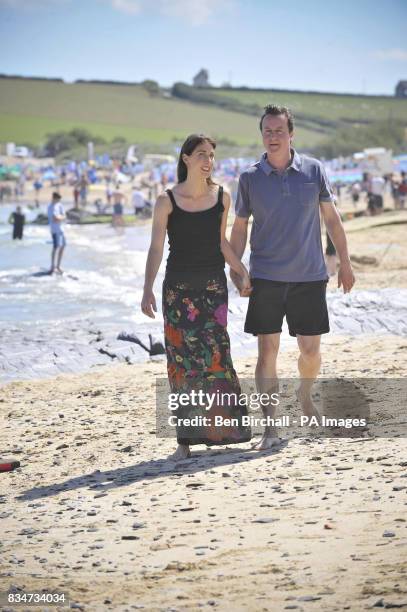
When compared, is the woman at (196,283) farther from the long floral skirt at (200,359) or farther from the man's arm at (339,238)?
the man's arm at (339,238)

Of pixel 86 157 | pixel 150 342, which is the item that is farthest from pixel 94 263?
pixel 86 157

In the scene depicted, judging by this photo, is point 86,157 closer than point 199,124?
Yes

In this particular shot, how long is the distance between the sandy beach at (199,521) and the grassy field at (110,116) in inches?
4251

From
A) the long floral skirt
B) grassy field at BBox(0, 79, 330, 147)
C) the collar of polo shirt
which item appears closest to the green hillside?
grassy field at BBox(0, 79, 330, 147)

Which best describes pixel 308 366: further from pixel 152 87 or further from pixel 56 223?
pixel 152 87

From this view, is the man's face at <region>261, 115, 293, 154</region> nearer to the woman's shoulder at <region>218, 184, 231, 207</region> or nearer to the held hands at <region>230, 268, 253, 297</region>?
the woman's shoulder at <region>218, 184, 231, 207</region>

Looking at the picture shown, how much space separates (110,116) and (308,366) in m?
129

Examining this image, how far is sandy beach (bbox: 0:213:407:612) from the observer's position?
163 inches

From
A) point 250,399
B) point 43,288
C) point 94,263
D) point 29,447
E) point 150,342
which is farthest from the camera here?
point 94,263

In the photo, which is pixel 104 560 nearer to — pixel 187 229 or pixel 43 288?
pixel 187 229

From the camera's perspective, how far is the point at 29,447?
285 inches

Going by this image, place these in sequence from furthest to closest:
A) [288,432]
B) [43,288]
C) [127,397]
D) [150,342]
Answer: [43,288], [150,342], [127,397], [288,432]

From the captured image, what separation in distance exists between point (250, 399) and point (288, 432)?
1.20 m

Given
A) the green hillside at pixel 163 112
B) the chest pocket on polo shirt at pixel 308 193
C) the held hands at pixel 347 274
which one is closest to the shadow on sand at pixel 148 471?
the held hands at pixel 347 274
